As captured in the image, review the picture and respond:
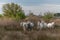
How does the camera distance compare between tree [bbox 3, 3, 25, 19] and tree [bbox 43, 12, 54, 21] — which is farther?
tree [bbox 3, 3, 25, 19]

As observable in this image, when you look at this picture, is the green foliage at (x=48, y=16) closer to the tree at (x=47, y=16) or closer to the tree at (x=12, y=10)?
the tree at (x=47, y=16)

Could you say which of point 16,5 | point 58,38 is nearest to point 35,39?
point 58,38

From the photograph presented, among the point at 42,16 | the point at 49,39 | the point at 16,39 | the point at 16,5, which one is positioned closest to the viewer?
the point at 16,39

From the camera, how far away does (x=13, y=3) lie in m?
44.8

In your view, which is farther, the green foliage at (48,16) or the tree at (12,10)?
the tree at (12,10)

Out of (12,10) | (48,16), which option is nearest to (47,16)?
(48,16)

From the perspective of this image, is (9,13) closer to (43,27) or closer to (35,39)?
(43,27)

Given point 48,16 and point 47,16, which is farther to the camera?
point 47,16

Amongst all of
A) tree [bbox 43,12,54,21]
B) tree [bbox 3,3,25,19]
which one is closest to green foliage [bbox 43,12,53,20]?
tree [bbox 43,12,54,21]

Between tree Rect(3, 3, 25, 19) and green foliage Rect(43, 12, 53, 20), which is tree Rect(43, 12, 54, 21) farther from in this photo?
tree Rect(3, 3, 25, 19)

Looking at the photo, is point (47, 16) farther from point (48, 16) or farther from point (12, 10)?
point (12, 10)

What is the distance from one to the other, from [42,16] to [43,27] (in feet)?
44.6

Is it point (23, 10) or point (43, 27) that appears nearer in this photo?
point (43, 27)

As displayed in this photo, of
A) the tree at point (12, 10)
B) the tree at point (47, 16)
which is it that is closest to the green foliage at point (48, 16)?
the tree at point (47, 16)
